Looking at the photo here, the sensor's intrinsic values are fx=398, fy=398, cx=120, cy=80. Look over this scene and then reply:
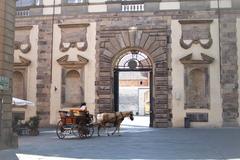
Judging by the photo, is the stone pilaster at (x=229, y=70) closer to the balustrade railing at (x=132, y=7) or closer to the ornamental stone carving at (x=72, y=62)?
the balustrade railing at (x=132, y=7)

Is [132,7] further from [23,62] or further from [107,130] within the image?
[107,130]

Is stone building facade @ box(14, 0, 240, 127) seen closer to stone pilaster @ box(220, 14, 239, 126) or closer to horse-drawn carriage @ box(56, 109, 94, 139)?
stone pilaster @ box(220, 14, 239, 126)

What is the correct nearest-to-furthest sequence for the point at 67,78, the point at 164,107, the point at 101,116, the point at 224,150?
the point at 224,150, the point at 101,116, the point at 164,107, the point at 67,78

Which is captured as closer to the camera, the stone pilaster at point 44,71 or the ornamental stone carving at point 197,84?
the ornamental stone carving at point 197,84

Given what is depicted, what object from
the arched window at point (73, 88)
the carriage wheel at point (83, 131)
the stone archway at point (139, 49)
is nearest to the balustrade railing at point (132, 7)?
the stone archway at point (139, 49)

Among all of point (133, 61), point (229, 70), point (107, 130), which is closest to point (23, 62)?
point (133, 61)

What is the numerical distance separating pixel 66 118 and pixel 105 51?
8870 mm

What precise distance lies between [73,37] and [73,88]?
10.8 feet

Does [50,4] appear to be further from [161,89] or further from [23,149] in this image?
[23,149]

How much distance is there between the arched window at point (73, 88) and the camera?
25.6 metres

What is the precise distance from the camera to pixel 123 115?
63.1 feet

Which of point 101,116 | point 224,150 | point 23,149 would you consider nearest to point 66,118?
point 101,116

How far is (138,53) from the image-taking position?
25828mm

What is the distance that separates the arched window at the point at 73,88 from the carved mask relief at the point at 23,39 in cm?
337
